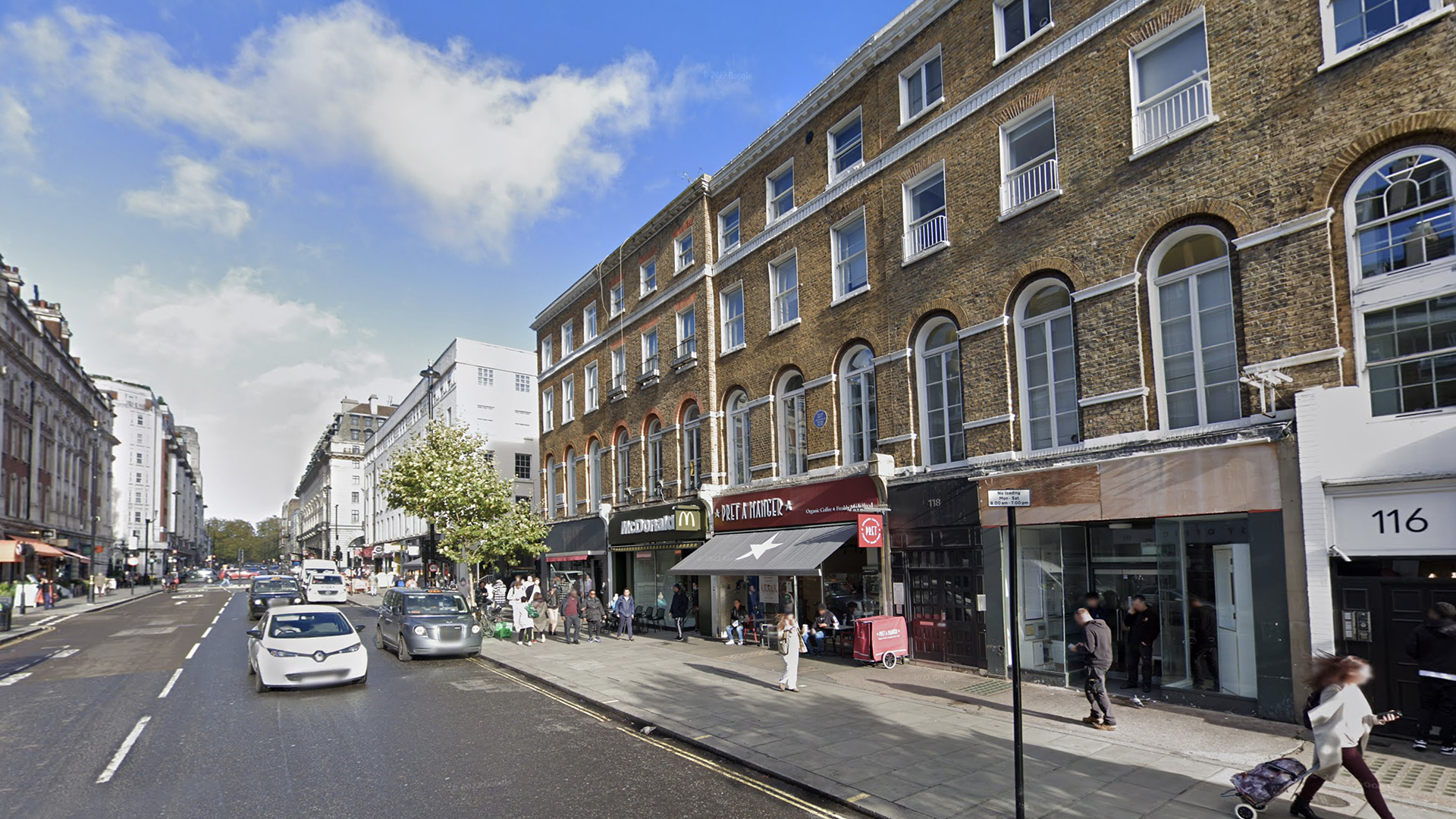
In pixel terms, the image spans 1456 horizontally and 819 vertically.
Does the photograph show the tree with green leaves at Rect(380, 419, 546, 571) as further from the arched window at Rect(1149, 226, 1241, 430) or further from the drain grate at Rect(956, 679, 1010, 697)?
the arched window at Rect(1149, 226, 1241, 430)

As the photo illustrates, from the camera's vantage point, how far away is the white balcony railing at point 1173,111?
475 inches

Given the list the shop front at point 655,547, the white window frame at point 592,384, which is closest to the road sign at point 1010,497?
the shop front at point 655,547

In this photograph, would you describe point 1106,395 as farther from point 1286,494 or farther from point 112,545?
point 112,545

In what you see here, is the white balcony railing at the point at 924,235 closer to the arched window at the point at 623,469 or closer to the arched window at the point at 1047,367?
the arched window at the point at 1047,367

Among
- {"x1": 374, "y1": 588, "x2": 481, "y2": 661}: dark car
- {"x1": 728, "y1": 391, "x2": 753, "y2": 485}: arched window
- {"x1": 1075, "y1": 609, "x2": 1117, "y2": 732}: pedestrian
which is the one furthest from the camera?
{"x1": 728, "y1": 391, "x2": 753, "y2": 485}: arched window

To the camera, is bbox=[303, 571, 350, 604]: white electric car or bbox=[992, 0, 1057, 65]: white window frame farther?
bbox=[303, 571, 350, 604]: white electric car

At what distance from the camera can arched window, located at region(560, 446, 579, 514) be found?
33.0m

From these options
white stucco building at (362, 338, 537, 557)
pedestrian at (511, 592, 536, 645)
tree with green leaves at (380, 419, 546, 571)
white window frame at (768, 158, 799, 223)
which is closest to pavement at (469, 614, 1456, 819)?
pedestrian at (511, 592, 536, 645)

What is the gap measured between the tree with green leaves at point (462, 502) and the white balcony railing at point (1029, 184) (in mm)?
21622

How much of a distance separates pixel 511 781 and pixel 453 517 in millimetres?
23263

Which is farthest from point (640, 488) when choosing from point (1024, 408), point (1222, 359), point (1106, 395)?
point (1222, 359)

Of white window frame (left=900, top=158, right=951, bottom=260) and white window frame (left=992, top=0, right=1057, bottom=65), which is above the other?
white window frame (left=992, top=0, right=1057, bottom=65)

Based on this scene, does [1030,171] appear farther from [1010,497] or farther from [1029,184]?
[1010,497]

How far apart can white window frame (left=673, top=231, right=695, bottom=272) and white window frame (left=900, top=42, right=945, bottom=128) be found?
9.32 m
